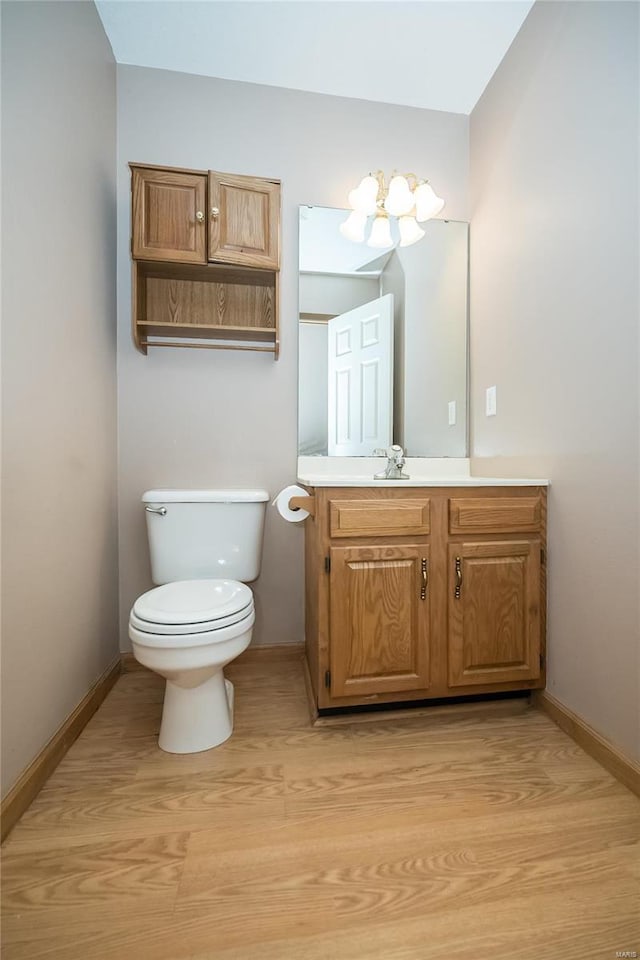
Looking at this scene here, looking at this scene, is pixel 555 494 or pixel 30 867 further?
pixel 555 494

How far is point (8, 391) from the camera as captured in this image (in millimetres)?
1010

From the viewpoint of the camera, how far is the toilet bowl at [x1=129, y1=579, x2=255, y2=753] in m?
1.17

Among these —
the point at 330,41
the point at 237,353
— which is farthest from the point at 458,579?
the point at 330,41

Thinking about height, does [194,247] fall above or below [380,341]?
above

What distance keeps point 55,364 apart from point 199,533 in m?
0.77

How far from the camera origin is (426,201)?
5.96 feet

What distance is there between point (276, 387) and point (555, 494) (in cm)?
121

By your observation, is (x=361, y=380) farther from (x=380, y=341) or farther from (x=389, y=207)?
(x=389, y=207)

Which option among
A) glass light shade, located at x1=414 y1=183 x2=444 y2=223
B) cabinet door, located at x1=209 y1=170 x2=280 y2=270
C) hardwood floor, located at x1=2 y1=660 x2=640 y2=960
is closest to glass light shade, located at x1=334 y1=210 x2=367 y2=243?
glass light shade, located at x1=414 y1=183 x2=444 y2=223

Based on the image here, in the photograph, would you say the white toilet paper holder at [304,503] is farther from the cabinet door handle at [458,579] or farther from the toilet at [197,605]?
the cabinet door handle at [458,579]

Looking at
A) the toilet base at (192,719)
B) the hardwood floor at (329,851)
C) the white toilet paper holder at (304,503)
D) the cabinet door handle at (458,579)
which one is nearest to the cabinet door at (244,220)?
the white toilet paper holder at (304,503)

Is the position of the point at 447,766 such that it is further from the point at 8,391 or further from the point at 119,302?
the point at 119,302

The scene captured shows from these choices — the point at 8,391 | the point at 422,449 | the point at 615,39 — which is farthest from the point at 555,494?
the point at 8,391

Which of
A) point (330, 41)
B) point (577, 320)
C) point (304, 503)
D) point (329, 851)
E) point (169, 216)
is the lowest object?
point (329, 851)
